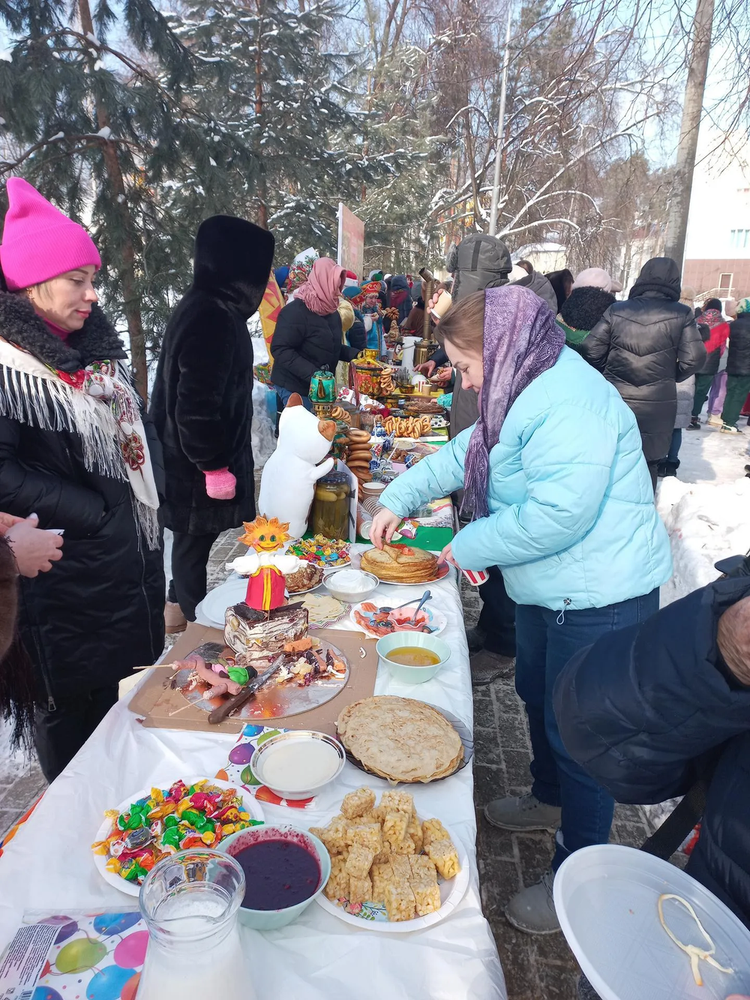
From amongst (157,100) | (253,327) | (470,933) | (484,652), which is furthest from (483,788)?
(253,327)

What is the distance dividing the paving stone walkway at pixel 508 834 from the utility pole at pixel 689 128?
3.99m

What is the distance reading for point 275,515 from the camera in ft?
8.57

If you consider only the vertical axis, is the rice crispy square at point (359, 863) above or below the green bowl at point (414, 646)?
above

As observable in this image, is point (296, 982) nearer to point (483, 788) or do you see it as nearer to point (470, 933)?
point (470, 933)

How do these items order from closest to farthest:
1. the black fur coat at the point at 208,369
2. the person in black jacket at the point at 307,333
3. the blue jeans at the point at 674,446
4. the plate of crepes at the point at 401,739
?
the plate of crepes at the point at 401,739 → the black fur coat at the point at 208,369 → the person in black jacket at the point at 307,333 → the blue jeans at the point at 674,446

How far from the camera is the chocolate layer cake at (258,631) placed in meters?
1.71

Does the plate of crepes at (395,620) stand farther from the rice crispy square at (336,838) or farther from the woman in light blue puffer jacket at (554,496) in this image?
the rice crispy square at (336,838)

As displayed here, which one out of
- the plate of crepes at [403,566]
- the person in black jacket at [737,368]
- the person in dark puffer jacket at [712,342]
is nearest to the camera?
the plate of crepes at [403,566]

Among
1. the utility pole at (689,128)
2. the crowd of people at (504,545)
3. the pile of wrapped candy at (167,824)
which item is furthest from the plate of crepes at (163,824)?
the utility pole at (689,128)

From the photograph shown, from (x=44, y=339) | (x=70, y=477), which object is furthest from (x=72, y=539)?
(x=44, y=339)

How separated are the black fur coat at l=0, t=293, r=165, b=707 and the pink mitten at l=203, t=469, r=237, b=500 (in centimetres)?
101

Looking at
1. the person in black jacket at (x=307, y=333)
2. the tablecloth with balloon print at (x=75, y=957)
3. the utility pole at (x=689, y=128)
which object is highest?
the utility pole at (x=689, y=128)

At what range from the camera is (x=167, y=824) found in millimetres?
1181

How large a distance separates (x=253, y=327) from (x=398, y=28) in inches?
444
